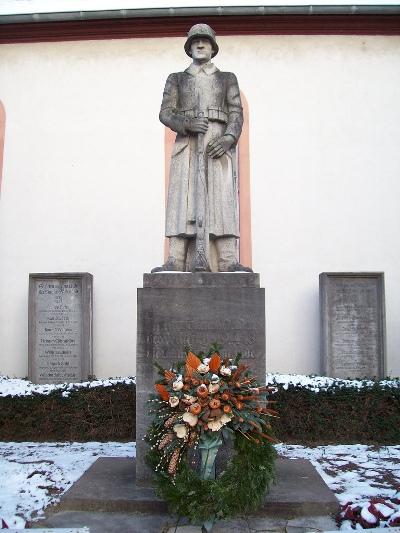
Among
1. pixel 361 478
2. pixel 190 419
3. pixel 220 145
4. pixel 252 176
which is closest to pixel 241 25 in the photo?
pixel 252 176

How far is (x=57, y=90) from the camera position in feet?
31.3

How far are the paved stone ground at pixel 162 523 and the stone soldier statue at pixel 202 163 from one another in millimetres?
1998

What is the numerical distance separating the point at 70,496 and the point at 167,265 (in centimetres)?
197

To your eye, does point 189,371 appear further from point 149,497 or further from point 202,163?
point 202,163

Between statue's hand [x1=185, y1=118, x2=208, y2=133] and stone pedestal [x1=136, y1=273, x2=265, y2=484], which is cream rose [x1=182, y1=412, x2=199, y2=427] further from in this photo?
statue's hand [x1=185, y1=118, x2=208, y2=133]

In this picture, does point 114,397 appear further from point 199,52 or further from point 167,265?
point 199,52

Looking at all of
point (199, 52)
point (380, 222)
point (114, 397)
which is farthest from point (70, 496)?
point (380, 222)

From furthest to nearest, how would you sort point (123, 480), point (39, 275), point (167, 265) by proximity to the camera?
1. point (39, 275)
2. point (167, 265)
3. point (123, 480)

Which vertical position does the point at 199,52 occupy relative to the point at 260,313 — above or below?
above

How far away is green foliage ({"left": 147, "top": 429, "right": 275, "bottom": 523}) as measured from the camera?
149 inches

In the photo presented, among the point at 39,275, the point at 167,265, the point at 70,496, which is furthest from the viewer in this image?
the point at 39,275

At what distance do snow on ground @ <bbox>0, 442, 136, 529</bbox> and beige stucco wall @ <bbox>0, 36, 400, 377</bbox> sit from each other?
2393mm

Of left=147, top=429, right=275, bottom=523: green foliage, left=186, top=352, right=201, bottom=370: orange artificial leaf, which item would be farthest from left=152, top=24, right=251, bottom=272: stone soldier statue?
left=147, top=429, right=275, bottom=523: green foliage

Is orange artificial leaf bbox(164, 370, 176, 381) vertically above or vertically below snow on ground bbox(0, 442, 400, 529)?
above
